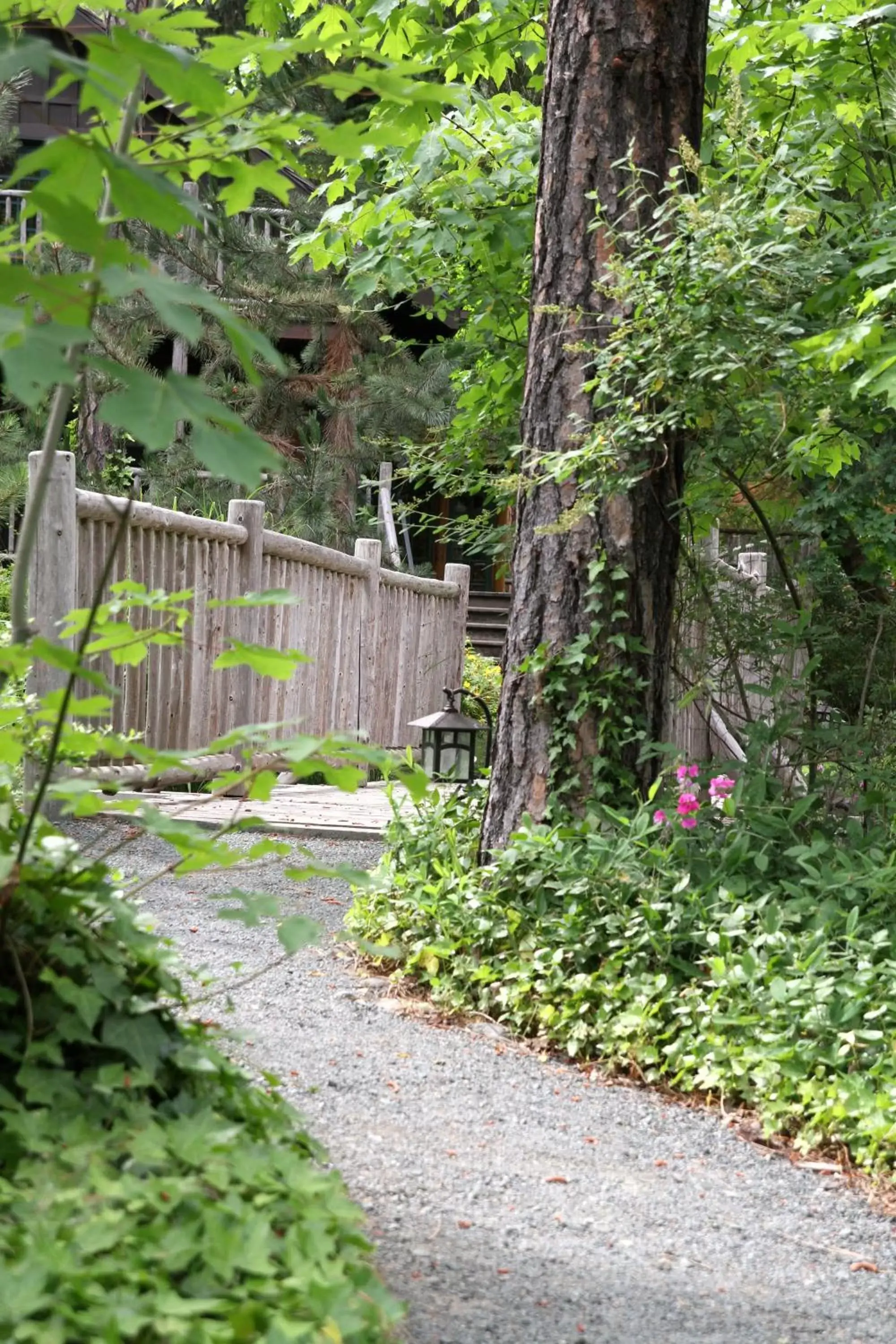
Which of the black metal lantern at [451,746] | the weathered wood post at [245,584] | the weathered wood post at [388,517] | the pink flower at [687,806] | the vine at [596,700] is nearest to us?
the pink flower at [687,806]

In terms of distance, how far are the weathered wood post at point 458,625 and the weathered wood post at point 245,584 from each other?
429 centimetres

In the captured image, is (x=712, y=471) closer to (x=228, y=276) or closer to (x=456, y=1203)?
(x=456, y=1203)

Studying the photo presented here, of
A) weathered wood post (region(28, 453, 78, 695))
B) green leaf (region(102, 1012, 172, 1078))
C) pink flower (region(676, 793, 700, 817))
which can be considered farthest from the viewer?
weathered wood post (region(28, 453, 78, 695))

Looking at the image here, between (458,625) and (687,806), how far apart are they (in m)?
8.06

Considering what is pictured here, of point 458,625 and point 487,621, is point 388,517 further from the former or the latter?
point 487,621

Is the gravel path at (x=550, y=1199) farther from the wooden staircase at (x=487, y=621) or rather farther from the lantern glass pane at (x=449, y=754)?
the wooden staircase at (x=487, y=621)

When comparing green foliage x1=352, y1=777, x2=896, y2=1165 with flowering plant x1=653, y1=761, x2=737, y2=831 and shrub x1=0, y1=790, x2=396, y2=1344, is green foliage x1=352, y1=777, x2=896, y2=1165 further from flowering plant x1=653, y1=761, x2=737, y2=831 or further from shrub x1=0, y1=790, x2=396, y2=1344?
shrub x1=0, y1=790, x2=396, y2=1344

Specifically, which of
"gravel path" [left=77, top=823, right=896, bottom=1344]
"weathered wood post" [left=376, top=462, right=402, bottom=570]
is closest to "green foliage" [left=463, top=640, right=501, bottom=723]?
"weathered wood post" [left=376, top=462, right=402, bottom=570]

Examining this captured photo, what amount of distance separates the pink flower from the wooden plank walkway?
1580 mm

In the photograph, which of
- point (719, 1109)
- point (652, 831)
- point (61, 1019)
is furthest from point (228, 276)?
point (61, 1019)

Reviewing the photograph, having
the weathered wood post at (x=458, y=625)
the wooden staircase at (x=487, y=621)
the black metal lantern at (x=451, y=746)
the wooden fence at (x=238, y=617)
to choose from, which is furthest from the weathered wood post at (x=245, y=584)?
the wooden staircase at (x=487, y=621)

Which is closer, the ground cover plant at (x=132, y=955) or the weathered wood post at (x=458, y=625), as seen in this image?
the ground cover plant at (x=132, y=955)

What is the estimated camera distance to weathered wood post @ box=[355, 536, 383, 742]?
32.2 feet

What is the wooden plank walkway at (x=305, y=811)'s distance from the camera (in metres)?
6.47
